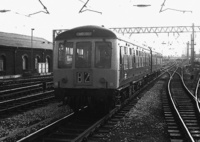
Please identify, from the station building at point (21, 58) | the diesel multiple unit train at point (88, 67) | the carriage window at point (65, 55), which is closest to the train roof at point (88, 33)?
the diesel multiple unit train at point (88, 67)

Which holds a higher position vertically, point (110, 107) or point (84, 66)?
point (84, 66)

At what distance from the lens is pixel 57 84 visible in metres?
10.2

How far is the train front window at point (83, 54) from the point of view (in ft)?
32.4

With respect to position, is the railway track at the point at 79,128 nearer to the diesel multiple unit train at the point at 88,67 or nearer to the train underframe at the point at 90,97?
the train underframe at the point at 90,97

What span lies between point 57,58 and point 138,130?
13.0 ft

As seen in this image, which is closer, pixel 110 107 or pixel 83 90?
pixel 83 90

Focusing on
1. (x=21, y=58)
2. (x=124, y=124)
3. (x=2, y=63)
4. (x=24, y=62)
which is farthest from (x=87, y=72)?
(x=24, y=62)

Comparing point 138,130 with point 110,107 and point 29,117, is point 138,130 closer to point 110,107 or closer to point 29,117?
point 110,107

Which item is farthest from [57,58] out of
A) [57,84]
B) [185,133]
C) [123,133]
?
[185,133]

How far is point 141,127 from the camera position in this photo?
8.91 meters

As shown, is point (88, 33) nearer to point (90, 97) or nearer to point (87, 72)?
point (87, 72)

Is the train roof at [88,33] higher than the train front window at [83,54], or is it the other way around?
the train roof at [88,33]

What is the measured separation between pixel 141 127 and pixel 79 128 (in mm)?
1989

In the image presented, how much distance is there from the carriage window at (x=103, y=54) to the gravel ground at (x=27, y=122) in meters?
2.50
